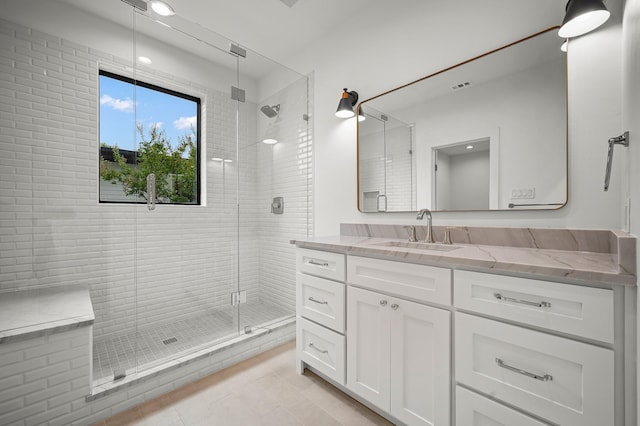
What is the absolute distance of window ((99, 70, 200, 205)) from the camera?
2.12 metres

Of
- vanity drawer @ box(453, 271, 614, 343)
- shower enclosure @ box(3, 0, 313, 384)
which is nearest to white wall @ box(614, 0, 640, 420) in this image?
vanity drawer @ box(453, 271, 614, 343)

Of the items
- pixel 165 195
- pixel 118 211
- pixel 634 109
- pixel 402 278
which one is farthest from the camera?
pixel 165 195

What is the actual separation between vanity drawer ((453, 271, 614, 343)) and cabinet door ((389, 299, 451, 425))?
5.8 inches

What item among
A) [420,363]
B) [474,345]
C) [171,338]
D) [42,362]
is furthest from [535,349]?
[171,338]

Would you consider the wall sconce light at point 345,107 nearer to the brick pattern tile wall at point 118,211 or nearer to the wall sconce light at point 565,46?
the brick pattern tile wall at point 118,211

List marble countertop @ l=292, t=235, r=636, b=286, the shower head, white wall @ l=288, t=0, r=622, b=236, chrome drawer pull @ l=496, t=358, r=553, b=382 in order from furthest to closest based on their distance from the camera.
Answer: the shower head → white wall @ l=288, t=0, r=622, b=236 → chrome drawer pull @ l=496, t=358, r=553, b=382 → marble countertop @ l=292, t=235, r=636, b=286

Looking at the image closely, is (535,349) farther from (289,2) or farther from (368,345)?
(289,2)

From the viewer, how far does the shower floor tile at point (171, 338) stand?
184cm

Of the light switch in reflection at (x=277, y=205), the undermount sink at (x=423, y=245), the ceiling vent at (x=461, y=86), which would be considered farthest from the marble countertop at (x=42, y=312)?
the ceiling vent at (x=461, y=86)

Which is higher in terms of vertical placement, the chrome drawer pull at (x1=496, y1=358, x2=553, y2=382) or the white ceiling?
the white ceiling

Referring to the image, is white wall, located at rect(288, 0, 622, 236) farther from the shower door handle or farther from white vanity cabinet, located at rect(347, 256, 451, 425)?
the shower door handle

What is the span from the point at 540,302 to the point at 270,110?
8.50 feet

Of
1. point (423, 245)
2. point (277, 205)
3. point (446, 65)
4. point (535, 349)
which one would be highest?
point (446, 65)

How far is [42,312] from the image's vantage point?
1.60m
